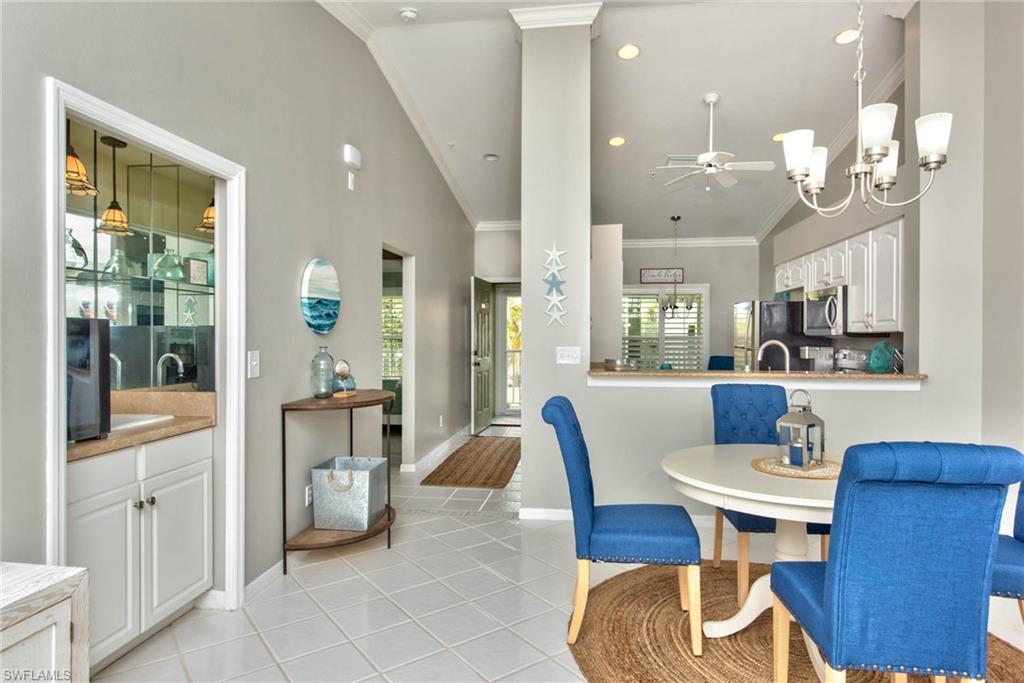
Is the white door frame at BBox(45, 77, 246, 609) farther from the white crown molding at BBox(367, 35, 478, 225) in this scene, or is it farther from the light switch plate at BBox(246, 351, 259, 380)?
the white crown molding at BBox(367, 35, 478, 225)

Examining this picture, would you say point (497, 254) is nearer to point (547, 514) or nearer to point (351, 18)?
point (351, 18)

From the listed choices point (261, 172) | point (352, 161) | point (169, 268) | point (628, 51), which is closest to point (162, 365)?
point (169, 268)

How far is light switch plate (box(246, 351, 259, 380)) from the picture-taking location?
8.36 feet

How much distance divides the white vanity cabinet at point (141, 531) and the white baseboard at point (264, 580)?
0.20m

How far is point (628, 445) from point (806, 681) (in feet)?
5.74

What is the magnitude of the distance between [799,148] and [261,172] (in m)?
2.45

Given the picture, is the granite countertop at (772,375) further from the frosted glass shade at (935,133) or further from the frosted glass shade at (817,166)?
the frosted glass shade at (935,133)

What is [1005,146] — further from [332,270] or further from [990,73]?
[332,270]

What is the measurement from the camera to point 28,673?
1.23 metres

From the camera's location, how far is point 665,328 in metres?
7.89

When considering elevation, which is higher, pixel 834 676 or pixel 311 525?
pixel 834 676

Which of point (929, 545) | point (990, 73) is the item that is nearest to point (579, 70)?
point (990, 73)

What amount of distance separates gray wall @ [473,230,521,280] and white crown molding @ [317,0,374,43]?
359cm

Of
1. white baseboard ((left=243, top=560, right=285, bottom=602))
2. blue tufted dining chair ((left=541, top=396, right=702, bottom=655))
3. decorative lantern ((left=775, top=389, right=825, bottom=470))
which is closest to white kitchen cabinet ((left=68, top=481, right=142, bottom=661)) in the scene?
white baseboard ((left=243, top=560, right=285, bottom=602))
